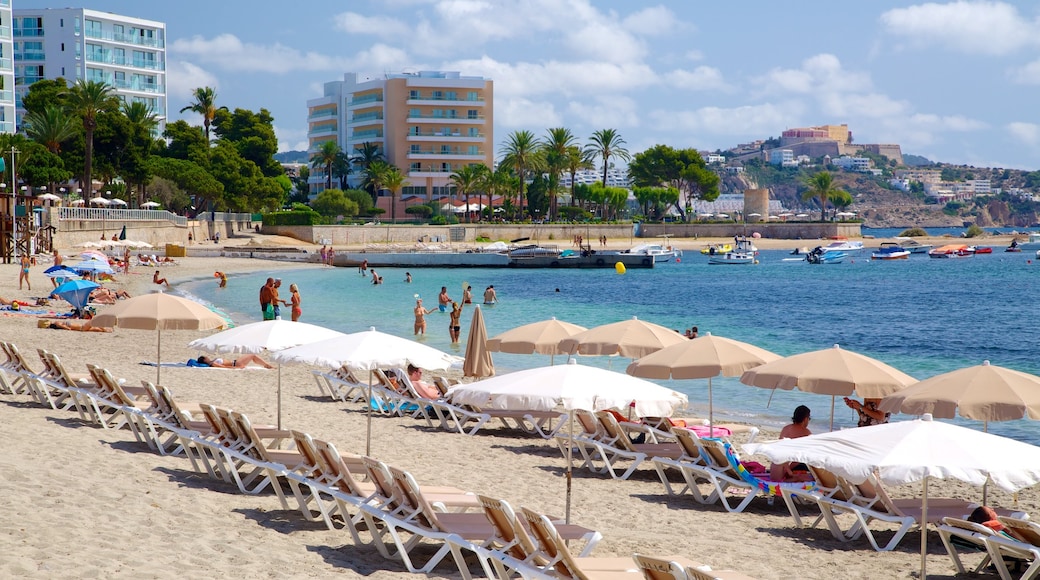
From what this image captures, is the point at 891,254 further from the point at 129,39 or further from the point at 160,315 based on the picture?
the point at 160,315

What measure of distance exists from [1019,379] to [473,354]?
10427 mm

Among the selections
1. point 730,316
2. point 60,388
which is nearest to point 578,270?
point 730,316

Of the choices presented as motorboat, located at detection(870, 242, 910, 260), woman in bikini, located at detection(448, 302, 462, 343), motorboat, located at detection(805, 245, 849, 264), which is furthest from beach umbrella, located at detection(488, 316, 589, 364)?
motorboat, located at detection(870, 242, 910, 260)

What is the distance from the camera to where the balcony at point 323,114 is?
129625 mm

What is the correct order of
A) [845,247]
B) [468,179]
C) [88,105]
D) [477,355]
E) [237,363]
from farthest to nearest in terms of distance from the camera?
[468,179]
[845,247]
[88,105]
[237,363]
[477,355]

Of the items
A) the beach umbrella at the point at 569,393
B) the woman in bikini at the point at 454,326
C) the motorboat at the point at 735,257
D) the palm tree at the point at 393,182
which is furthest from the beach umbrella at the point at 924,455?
the palm tree at the point at 393,182

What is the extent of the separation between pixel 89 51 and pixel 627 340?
100079 millimetres

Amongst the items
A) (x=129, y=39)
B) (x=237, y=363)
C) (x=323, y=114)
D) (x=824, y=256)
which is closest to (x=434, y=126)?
(x=323, y=114)

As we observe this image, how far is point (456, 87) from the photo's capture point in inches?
4478

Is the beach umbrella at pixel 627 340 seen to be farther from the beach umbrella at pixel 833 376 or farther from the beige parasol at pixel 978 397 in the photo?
the beige parasol at pixel 978 397

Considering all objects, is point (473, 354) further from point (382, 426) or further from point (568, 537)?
point (568, 537)

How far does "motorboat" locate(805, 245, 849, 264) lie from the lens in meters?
98.9

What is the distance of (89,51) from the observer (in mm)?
101125

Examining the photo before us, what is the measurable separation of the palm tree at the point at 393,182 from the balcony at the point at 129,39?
88.8ft
